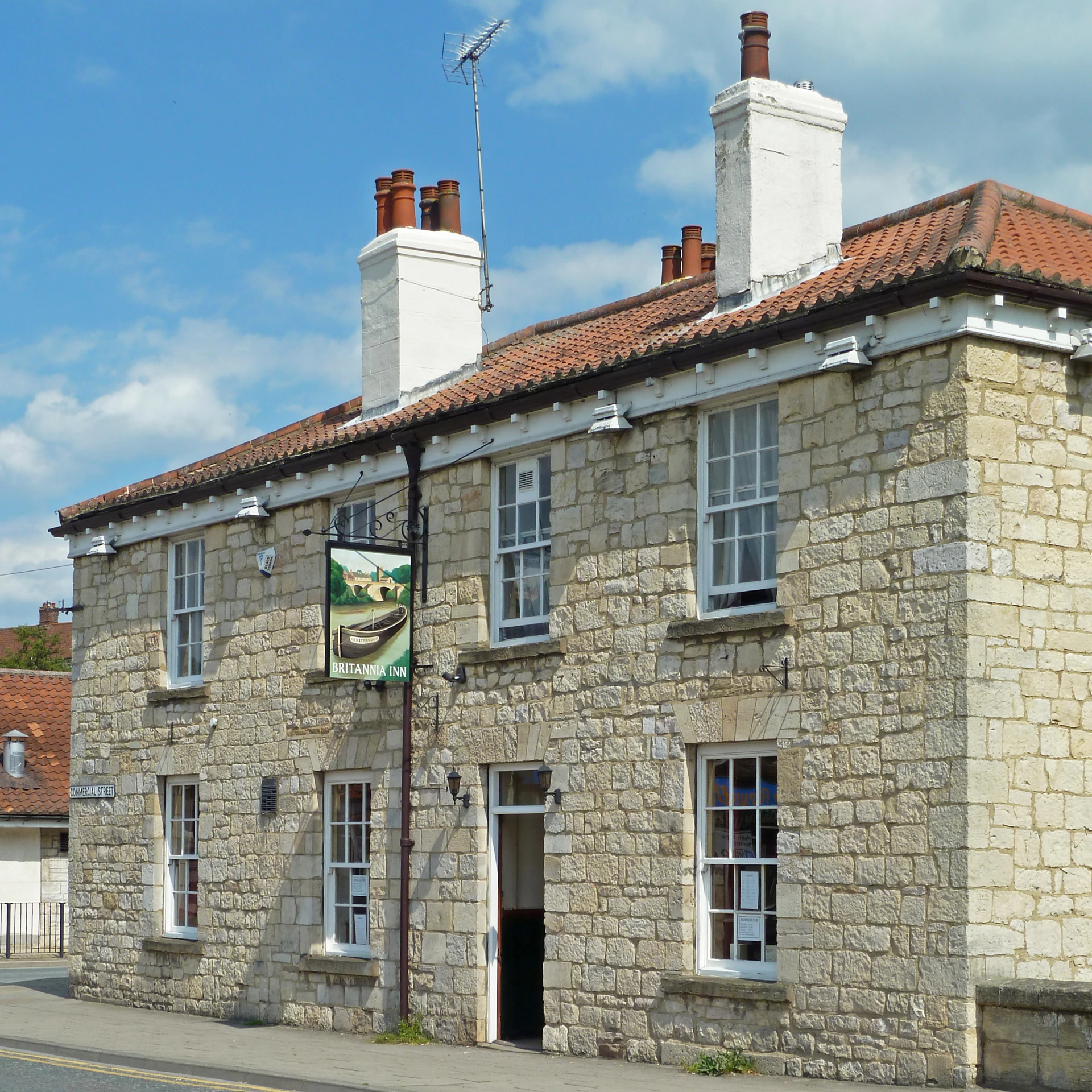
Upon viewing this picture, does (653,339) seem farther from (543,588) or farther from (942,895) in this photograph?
(942,895)

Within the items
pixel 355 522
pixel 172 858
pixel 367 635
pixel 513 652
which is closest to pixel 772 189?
pixel 513 652

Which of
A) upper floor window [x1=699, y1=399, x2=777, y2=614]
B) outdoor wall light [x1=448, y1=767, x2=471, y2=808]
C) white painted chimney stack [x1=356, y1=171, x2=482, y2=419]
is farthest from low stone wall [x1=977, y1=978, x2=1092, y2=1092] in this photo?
white painted chimney stack [x1=356, y1=171, x2=482, y2=419]

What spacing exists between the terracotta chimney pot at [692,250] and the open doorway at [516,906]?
8346 millimetres

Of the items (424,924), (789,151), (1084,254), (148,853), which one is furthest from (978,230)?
(148,853)

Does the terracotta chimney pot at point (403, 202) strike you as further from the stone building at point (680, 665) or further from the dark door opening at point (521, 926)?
the dark door opening at point (521, 926)

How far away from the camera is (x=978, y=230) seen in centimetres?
1334

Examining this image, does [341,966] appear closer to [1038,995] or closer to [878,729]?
[878,729]

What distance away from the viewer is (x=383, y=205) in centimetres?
2031

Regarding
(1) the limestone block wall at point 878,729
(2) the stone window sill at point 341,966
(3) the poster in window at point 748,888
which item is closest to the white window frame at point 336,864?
(2) the stone window sill at point 341,966

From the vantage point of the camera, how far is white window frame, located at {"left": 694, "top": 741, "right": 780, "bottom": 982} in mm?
13141

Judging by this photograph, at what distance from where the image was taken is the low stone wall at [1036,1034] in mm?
10758

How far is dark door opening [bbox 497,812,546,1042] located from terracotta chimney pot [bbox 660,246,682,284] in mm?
8513

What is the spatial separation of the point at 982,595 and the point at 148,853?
1202 cm

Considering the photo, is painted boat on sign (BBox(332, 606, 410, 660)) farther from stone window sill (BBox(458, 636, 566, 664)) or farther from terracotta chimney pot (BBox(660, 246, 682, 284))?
terracotta chimney pot (BBox(660, 246, 682, 284))
